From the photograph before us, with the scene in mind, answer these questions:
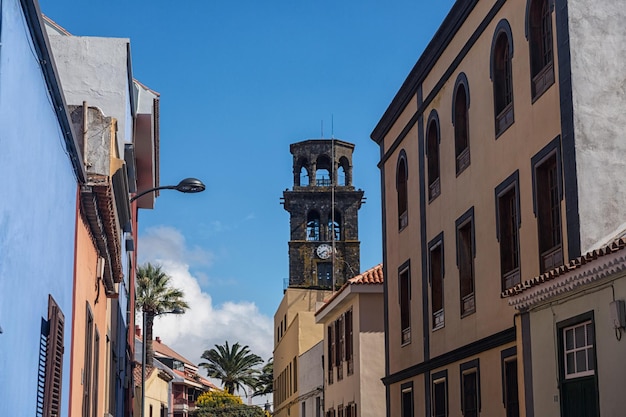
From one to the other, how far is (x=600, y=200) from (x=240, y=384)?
247 feet

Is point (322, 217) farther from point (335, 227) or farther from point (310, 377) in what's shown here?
point (310, 377)

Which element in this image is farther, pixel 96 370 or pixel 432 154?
pixel 432 154

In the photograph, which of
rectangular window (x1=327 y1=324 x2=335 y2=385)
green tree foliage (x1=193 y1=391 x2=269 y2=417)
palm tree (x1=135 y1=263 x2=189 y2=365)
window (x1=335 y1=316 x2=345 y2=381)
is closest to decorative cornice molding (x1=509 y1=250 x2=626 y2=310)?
window (x1=335 y1=316 x2=345 y2=381)

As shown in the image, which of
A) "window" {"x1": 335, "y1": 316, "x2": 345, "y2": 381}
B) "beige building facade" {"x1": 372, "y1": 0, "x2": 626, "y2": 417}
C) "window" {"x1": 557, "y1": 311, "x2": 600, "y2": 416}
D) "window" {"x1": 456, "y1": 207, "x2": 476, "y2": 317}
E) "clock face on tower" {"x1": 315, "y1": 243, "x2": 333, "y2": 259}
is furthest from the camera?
"clock face on tower" {"x1": 315, "y1": 243, "x2": 333, "y2": 259}

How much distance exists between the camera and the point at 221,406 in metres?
80.5

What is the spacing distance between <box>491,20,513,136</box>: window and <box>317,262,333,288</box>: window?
57.0 metres

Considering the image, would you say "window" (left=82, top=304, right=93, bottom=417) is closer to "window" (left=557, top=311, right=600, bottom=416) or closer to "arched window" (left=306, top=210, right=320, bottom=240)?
"window" (left=557, top=311, right=600, bottom=416)

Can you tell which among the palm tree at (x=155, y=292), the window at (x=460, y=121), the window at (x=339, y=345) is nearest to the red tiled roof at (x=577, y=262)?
the window at (x=460, y=121)

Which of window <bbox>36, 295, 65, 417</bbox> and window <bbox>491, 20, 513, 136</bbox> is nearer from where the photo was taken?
window <bbox>36, 295, 65, 417</bbox>

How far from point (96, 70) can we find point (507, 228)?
25.7 ft

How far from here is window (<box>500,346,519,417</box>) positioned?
18.2 m

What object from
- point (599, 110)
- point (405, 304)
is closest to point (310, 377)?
point (405, 304)

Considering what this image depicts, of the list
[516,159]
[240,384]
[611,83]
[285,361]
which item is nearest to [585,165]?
[611,83]

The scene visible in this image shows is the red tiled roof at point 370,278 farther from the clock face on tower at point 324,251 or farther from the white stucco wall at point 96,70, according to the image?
the clock face on tower at point 324,251
